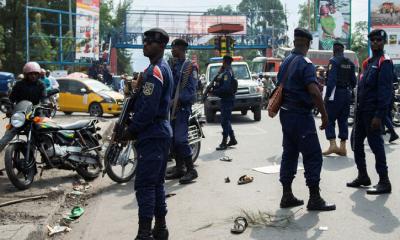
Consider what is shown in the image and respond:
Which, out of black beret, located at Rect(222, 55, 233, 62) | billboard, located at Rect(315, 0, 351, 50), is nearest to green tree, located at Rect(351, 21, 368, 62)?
billboard, located at Rect(315, 0, 351, 50)

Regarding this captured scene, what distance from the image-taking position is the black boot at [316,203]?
605cm

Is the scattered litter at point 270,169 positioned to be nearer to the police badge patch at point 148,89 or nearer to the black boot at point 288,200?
the black boot at point 288,200

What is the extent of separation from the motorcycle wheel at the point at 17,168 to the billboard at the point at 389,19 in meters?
35.5

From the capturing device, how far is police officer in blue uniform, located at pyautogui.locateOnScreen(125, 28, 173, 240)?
4.79 meters

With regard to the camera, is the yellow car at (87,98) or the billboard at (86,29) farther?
the billboard at (86,29)

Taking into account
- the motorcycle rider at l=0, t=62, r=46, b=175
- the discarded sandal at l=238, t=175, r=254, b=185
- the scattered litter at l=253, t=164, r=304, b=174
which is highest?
the motorcycle rider at l=0, t=62, r=46, b=175

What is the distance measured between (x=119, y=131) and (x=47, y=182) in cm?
343

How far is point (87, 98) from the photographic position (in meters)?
20.5

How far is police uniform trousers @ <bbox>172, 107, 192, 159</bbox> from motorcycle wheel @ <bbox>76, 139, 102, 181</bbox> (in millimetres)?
1244

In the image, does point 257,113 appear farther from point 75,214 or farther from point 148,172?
point 148,172

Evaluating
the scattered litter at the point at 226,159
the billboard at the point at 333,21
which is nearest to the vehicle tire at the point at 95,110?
the scattered litter at the point at 226,159

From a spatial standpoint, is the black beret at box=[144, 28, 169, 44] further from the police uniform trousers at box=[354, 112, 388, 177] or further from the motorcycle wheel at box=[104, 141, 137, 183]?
the police uniform trousers at box=[354, 112, 388, 177]

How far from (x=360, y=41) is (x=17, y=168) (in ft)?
273

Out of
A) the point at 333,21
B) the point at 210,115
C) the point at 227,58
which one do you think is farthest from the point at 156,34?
the point at 333,21
